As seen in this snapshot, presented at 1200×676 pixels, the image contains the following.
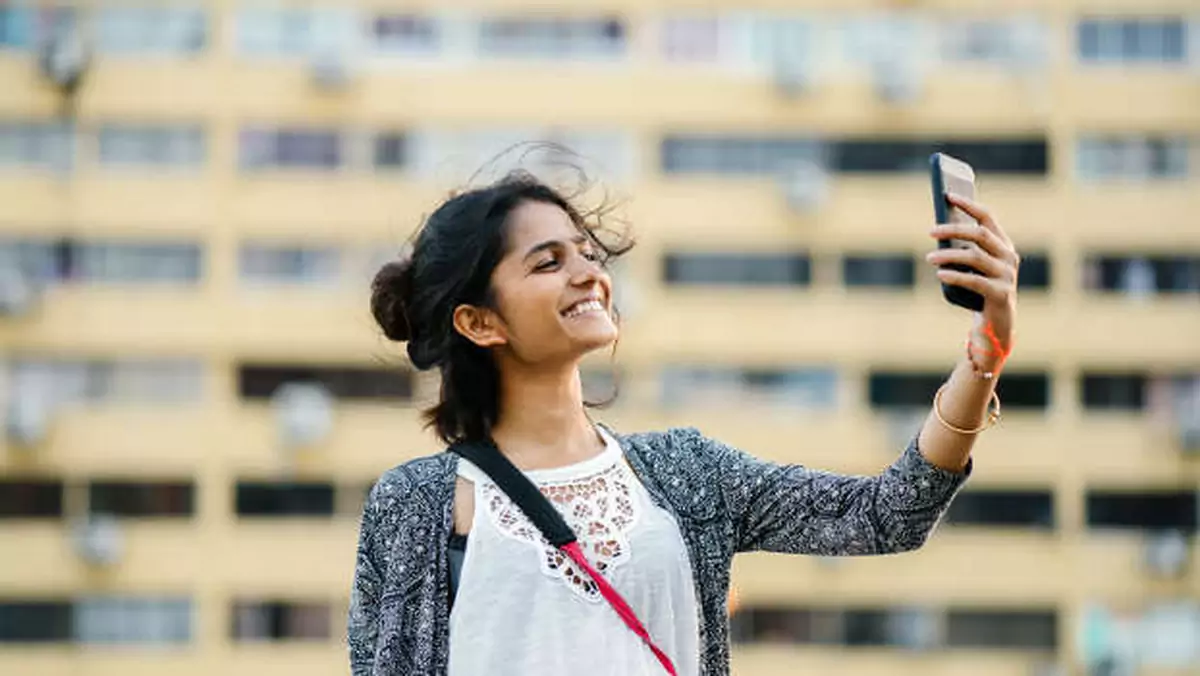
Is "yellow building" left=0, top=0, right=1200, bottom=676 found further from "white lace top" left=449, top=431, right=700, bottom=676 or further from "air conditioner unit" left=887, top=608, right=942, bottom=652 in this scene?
"white lace top" left=449, top=431, right=700, bottom=676

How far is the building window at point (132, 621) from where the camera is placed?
2556 cm

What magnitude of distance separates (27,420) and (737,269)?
908 centimetres

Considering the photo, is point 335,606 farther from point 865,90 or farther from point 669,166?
point 865,90

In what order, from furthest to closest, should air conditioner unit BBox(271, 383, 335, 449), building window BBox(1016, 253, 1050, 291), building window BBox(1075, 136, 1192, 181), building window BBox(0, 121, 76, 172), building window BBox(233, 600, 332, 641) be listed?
1. building window BBox(1016, 253, 1050, 291)
2. building window BBox(1075, 136, 1192, 181)
3. building window BBox(0, 121, 76, 172)
4. building window BBox(233, 600, 332, 641)
5. air conditioner unit BBox(271, 383, 335, 449)

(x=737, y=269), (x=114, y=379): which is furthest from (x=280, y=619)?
(x=737, y=269)

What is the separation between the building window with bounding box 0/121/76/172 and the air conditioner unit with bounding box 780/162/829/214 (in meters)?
9.05

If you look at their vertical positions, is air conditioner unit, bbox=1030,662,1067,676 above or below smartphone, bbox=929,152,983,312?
below

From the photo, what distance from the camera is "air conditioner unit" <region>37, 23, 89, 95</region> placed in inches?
1006

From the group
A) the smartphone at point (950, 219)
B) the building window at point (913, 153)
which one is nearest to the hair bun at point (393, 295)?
the smartphone at point (950, 219)

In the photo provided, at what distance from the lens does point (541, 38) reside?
25.9m

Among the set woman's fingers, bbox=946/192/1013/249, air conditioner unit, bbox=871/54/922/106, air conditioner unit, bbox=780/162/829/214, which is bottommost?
woman's fingers, bbox=946/192/1013/249

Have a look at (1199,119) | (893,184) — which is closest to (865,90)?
(893,184)

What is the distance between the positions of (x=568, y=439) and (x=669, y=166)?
23.6m

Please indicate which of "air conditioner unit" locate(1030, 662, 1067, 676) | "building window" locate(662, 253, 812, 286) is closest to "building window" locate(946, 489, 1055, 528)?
"air conditioner unit" locate(1030, 662, 1067, 676)
